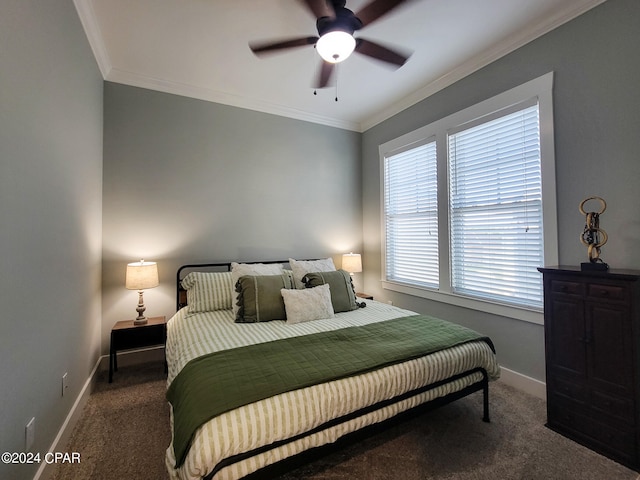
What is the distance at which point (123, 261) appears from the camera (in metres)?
3.06

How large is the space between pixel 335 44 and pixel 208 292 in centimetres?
236

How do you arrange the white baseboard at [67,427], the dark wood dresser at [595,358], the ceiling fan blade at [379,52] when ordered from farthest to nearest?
1. the ceiling fan blade at [379,52]
2. the dark wood dresser at [595,358]
3. the white baseboard at [67,427]

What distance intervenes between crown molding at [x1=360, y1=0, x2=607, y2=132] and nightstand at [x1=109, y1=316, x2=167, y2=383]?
12.5 feet

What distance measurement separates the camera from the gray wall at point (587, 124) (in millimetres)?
1951

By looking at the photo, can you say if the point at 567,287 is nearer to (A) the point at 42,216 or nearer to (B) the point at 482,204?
(B) the point at 482,204

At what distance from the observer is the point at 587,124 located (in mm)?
2152

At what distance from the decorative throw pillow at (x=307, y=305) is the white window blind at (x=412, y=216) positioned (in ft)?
5.01

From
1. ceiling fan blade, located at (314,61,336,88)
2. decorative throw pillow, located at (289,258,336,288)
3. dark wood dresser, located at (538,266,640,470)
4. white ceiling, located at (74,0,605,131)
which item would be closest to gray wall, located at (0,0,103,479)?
white ceiling, located at (74,0,605,131)

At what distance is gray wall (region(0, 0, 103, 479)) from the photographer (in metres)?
1.26

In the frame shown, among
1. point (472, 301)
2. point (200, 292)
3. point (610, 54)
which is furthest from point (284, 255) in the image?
point (610, 54)

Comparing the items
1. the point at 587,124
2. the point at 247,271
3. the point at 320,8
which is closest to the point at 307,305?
the point at 247,271

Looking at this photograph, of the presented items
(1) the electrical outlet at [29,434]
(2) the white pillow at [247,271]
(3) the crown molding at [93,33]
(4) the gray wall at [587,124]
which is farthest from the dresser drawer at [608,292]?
(3) the crown molding at [93,33]

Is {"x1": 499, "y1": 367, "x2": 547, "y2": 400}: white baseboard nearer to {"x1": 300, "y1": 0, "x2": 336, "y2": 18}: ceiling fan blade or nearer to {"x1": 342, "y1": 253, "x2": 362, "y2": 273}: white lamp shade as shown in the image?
{"x1": 342, "y1": 253, "x2": 362, "y2": 273}: white lamp shade

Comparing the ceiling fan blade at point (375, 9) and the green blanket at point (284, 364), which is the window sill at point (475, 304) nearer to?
the green blanket at point (284, 364)
